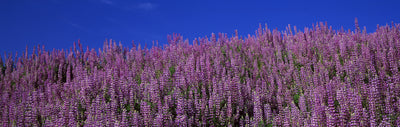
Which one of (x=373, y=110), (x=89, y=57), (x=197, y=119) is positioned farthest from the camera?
(x=89, y=57)

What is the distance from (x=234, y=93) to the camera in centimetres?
462

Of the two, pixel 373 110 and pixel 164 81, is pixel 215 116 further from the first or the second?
pixel 373 110

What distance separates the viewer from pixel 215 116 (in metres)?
4.29

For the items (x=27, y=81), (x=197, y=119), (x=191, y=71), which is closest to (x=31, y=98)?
(x=27, y=81)

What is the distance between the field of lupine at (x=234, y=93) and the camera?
3.68 m

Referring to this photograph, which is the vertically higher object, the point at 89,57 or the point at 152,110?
the point at 89,57

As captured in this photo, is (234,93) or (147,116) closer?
(147,116)

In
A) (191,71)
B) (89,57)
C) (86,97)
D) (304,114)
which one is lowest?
(304,114)

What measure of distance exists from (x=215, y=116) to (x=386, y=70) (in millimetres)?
2723

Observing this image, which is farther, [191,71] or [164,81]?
[191,71]

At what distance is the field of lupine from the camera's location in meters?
3.68

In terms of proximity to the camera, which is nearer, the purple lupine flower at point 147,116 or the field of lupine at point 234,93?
the field of lupine at point 234,93

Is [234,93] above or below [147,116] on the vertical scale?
above

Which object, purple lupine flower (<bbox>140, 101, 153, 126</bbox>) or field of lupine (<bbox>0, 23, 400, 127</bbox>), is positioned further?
purple lupine flower (<bbox>140, 101, 153, 126</bbox>)
